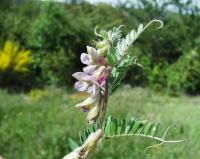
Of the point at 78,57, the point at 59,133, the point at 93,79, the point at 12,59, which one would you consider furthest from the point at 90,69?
the point at 78,57

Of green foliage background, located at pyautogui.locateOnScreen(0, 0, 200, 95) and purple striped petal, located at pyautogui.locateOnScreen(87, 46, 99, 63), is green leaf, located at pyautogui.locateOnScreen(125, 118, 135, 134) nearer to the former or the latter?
purple striped petal, located at pyautogui.locateOnScreen(87, 46, 99, 63)

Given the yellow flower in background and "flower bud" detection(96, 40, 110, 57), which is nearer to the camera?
"flower bud" detection(96, 40, 110, 57)

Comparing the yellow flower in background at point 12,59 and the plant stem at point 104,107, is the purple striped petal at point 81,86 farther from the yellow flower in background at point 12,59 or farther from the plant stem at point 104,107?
the yellow flower in background at point 12,59

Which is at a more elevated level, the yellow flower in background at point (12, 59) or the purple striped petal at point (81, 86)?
the yellow flower in background at point (12, 59)

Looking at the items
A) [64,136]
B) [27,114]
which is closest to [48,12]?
[27,114]

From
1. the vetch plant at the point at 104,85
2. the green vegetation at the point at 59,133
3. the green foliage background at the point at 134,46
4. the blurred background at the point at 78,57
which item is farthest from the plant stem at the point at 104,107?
the green foliage background at the point at 134,46

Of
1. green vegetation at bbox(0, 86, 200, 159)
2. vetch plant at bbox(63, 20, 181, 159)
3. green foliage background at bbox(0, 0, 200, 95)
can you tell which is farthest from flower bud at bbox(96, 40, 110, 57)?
green foliage background at bbox(0, 0, 200, 95)

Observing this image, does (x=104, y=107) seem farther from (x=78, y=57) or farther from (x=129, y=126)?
(x=78, y=57)
